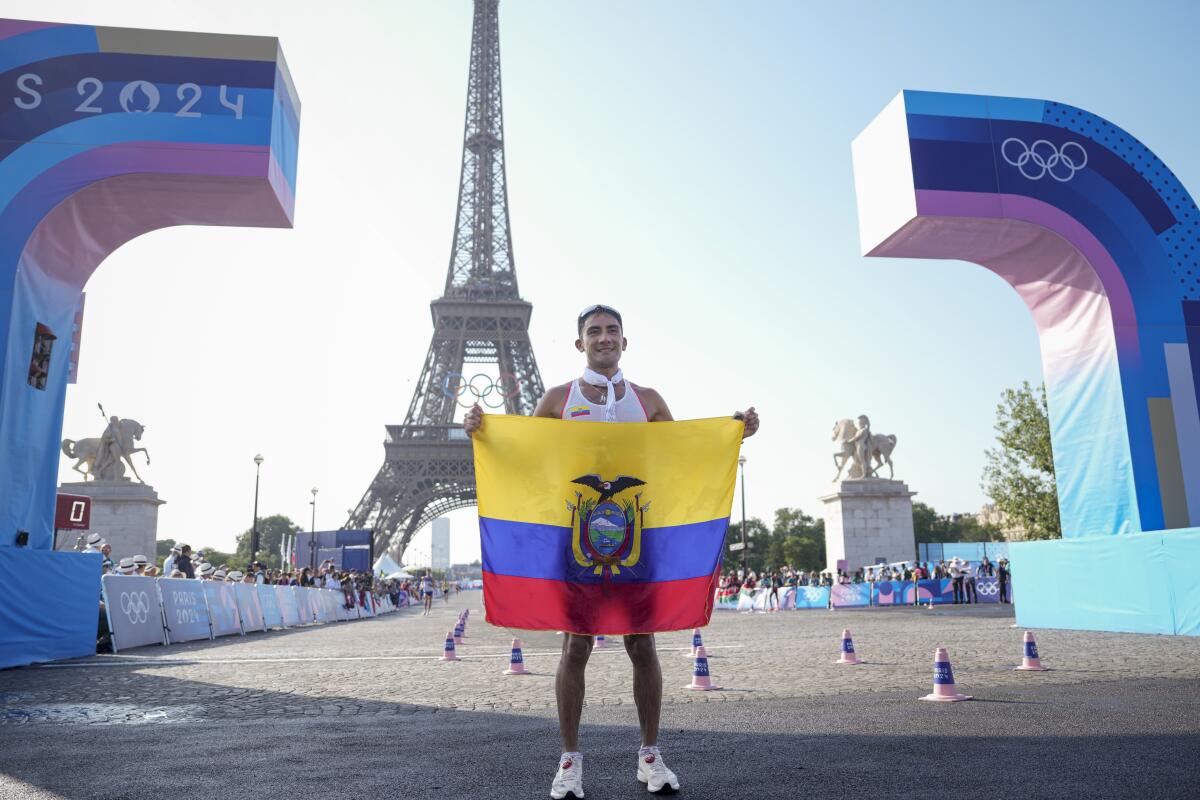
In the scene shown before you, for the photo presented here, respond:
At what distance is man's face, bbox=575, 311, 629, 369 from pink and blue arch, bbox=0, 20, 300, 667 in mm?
8458

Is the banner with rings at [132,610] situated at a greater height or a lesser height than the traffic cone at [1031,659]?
greater

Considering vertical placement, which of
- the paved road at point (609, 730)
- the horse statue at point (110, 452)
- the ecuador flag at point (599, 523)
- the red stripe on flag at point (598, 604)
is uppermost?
the horse statue at point (110, 452)

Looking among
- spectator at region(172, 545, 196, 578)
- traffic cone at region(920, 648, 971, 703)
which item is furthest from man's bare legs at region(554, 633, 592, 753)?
spectator at region(172, 545, 196, 578)

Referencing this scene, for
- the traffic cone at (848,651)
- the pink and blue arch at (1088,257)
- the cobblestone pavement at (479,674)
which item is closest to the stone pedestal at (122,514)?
the cobblestone pavement at (479,674)

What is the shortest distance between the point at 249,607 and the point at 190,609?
355 centimetres

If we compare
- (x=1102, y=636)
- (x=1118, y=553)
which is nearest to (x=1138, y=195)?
(x=1118, y=553)

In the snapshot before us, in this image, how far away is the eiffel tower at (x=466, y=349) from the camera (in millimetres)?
60031

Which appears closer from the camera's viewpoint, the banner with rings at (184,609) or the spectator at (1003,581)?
the banner with rings at (184,609)

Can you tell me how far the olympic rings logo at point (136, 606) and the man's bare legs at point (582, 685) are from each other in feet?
37.0

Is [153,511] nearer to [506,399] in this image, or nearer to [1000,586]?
[1000,586]

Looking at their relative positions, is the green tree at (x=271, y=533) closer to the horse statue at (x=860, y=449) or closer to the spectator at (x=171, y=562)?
the horse statue at (x=860, y=449)

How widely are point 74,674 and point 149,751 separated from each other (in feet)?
18.3

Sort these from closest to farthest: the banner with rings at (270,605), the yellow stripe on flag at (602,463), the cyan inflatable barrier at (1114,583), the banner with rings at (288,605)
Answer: the yellow stripe on flag at (602,463)
the cyan inflatable barrier at (1114,583)
the banner with rings at (270,605)
the banner with rings at (288,605)

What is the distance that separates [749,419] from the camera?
453cm
